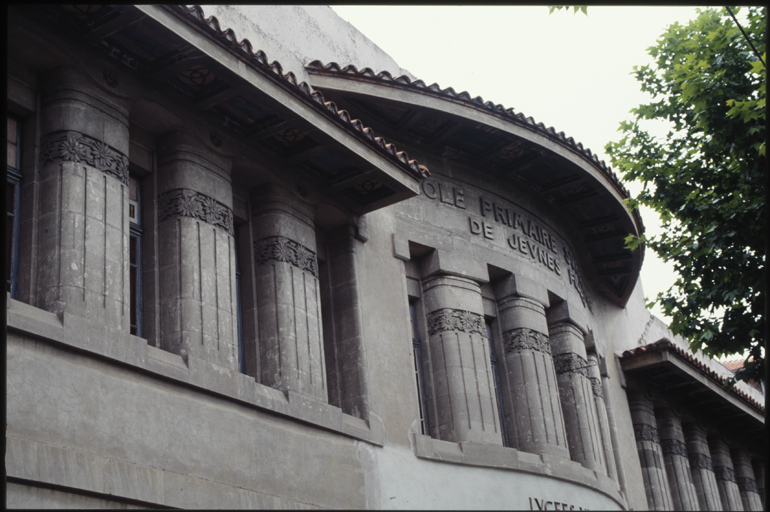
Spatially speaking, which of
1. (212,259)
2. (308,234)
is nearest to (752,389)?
(308,234)

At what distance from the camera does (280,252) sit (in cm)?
1270

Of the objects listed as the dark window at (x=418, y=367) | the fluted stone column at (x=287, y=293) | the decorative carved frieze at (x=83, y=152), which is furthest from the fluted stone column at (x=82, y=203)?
the dark window at (x=418, y=367)

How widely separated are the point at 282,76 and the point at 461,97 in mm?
4503

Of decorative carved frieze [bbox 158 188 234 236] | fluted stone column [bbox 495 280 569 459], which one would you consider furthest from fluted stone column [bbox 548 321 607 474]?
decorative carved frieze [bbox 158 188 234 236]

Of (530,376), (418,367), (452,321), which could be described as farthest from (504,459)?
(452,321)

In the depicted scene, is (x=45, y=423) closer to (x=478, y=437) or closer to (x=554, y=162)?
(x=478, y=437)

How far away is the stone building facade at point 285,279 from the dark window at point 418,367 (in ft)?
Answer: 0.12

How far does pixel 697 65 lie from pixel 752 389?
25156mm

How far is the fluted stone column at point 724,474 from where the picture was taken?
25297 millimetres

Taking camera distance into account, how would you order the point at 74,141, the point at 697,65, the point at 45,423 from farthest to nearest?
the point at 697,65, the point at 74,141, the point at 45,423

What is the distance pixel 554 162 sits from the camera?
17156 millimetres

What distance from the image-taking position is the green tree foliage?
11898mm

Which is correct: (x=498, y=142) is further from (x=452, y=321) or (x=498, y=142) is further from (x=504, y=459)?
(x=504, y=459)

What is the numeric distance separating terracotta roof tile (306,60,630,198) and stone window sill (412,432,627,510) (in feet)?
17.8
